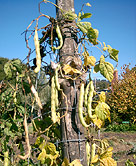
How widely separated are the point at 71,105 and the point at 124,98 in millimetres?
7579

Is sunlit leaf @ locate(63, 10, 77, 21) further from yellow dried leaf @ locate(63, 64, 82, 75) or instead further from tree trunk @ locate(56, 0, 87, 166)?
yellow dried leaf @ locate(63, 64, 82, 75)

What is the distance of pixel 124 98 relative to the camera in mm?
8352

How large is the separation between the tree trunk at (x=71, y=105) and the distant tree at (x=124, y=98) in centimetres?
731

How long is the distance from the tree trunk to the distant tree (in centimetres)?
731

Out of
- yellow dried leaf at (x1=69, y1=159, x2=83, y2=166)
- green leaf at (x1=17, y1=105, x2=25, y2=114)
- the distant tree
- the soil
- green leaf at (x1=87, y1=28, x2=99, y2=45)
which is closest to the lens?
yellow dried leaf at (x1=69, y1=159, x2=83, y2=166)

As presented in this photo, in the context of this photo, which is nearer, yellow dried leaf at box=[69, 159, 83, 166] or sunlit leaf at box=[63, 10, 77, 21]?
yellow dried leaf at box=[69, 159, 83, 166]

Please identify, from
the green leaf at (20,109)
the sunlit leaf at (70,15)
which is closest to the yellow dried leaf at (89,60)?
the sunlit leaf at (70,15)

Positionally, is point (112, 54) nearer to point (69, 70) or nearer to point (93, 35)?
point (93, 35)

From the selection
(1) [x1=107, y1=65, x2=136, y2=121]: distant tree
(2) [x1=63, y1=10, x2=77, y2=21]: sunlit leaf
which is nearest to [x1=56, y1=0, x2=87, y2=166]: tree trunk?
(2) [x1=63, y1=10, x2=77, y2=21]: sunlit leaf

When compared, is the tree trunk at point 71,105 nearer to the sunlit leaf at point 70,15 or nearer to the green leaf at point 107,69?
the sunlit leaf at point 70,15

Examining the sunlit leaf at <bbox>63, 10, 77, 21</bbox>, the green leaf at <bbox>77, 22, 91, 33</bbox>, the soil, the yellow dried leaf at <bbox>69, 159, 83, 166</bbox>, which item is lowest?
the soil

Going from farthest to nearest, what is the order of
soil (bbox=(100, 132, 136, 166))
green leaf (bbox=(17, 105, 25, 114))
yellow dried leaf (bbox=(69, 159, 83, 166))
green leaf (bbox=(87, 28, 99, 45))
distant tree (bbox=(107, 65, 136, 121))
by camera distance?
1. distant tree (bbox=(107, 65, 136, 121))
2. soil (bbox=(100, 132, 136, 166))
3. green leaf (bbox=(17, 105, 25, 114))
4. green leaf (bbox=(87, 28, 99, 45))
5. yellow dried leaf (bbox=(69, 159, 83, 166))

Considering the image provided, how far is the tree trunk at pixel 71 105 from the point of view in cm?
118

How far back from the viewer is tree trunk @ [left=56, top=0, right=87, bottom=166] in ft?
3.87
